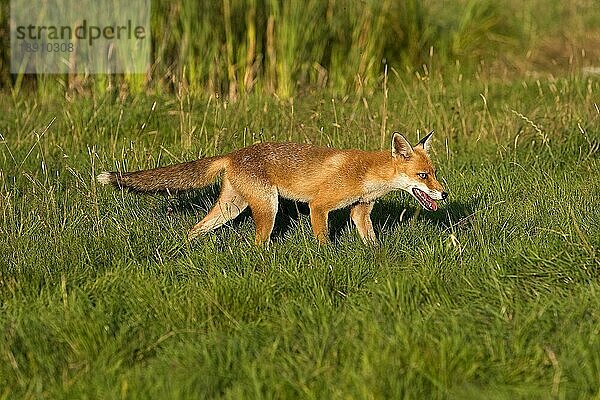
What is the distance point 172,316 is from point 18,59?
749 centimetres

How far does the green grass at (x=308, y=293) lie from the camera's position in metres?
3.88

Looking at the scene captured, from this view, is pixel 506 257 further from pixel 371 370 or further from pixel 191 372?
pixel 191 372

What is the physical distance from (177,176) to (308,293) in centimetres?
188

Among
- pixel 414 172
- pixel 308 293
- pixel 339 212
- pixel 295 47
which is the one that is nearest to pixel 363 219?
pixel 414 172

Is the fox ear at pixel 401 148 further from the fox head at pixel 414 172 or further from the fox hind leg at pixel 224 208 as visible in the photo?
the fox hind leg at pixel 224 208

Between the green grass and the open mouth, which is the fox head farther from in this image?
the green grass

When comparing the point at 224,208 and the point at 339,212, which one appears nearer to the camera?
the point at 224,208

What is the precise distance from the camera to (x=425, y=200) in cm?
616

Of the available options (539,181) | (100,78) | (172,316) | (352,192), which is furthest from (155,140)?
(172,316)

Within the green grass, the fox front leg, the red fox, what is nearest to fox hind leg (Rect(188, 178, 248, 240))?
the red fox

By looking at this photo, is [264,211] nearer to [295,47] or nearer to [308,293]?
[308,293]

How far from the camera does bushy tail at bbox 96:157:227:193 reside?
20.6 ft

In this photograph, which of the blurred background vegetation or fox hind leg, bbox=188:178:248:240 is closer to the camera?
fox hind leg, bbox=188:178:248:240

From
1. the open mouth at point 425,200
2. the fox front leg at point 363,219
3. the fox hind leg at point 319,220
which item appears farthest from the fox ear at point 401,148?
the fox hind leg at point 319,220
